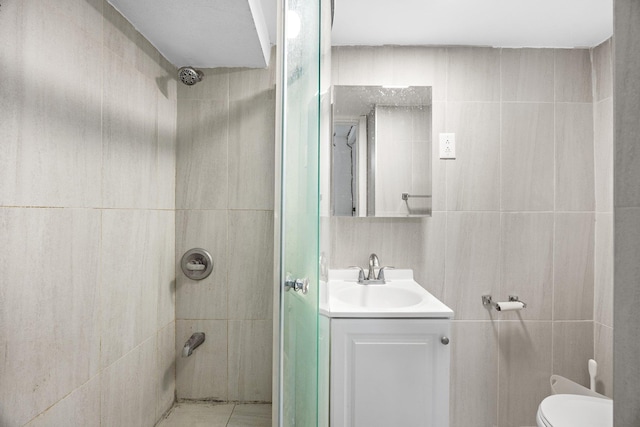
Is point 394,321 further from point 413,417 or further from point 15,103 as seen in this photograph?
point 15,103

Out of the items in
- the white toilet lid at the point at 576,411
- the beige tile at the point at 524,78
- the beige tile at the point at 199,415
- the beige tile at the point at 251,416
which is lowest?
the beige tile at the point at 251,416

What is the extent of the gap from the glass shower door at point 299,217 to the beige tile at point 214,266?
0.73m

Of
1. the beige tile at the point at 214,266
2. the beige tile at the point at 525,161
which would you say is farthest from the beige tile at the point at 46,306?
the beige tile at the point at 525,161

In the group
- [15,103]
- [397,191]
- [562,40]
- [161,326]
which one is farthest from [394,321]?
[562,40]

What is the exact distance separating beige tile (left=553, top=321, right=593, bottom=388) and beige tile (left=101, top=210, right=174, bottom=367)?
193 centimetres

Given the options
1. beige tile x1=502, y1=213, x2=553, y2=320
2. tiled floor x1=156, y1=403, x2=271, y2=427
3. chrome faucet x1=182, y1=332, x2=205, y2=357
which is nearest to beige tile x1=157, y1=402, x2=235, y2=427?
tiled floor x1=156, y1=403, x2=271, y2=427

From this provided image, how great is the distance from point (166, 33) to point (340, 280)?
1290 millimetres

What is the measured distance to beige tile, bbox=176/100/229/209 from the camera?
1.45 meters

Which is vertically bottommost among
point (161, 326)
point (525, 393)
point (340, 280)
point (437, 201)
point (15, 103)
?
point (525, 393)

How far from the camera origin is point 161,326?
1.32m

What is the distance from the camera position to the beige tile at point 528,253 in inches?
65.6

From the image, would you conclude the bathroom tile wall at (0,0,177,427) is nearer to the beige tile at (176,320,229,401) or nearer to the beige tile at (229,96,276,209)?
the beige tile at (176,320,229,401)

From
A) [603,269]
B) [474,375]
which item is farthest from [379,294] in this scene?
[603,269]

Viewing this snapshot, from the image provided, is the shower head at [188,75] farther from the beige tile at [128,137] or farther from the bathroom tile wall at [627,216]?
the bathroom tile wall at [627,216]
